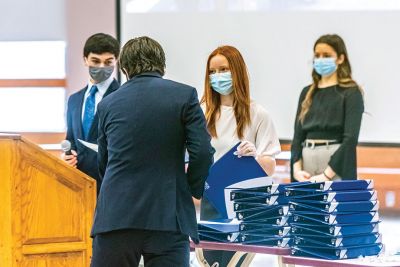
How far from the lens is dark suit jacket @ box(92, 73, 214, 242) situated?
3217mm

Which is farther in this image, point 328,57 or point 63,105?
point 63,105

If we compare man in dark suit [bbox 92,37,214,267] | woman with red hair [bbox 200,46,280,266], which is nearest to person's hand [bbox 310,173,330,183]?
woman with red hair [bbox 200,46,280,266]

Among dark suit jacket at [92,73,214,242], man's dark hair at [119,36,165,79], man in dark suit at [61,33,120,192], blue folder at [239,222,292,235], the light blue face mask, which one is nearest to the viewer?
dark suit jacket at [92,73,214,242]

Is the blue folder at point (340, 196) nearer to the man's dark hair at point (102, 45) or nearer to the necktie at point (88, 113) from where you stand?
the necktie at point (88, 113)

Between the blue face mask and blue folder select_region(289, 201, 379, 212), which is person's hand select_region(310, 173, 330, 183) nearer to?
the blue face mask

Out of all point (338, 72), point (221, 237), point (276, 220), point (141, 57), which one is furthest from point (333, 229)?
point (338, 72)

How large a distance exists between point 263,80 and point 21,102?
218 centimetres

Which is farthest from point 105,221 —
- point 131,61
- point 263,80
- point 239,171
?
point 263,80

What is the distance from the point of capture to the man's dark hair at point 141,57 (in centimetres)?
335

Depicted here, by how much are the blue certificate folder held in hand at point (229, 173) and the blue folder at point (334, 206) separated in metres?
0.57

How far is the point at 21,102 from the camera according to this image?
309 inches

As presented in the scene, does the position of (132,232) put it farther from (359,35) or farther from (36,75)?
(36,75)

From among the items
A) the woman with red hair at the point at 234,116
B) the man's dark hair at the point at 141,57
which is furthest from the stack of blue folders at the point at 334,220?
the woman with red hair at the point at 234,116

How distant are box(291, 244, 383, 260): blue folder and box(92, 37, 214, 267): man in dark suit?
1.32 ft
